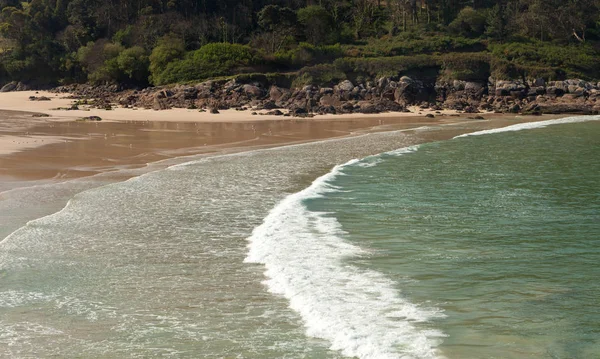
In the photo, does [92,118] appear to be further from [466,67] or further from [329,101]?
[466,67]

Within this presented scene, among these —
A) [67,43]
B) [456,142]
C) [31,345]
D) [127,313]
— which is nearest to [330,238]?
[127,313]

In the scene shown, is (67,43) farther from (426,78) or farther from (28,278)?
(28,278)

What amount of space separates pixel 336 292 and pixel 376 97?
46.2 m

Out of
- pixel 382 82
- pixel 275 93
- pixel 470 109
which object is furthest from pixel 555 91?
pixel 275 93

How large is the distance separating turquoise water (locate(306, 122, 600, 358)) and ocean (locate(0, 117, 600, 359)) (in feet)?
0.14

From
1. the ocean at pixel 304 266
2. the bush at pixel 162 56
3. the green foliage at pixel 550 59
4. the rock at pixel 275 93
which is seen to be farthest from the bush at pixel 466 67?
the ocean at pixel 304 266

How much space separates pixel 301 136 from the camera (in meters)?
33.0

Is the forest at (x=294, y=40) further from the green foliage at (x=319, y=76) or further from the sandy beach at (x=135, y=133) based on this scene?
the sandy beach at (x=135, y=133)

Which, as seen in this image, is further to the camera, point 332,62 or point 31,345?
point 332,62

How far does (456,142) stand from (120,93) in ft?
126

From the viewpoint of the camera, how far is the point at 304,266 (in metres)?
10.7

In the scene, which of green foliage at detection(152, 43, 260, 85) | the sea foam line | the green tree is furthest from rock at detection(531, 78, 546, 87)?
the sea foam line

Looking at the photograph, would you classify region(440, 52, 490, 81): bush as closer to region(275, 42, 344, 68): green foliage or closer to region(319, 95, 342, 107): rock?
region(275, 42, 344, 68): green foliage

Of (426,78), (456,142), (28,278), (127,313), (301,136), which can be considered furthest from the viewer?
(426,78)
